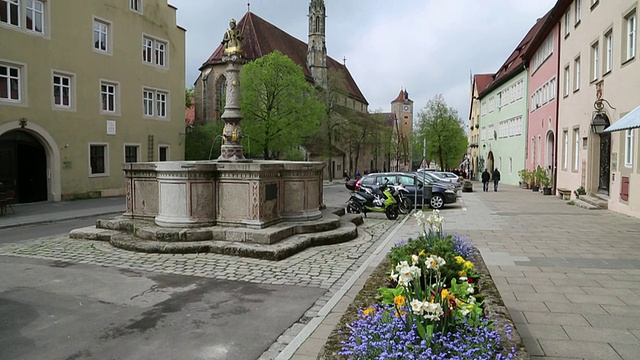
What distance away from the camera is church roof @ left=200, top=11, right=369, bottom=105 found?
50.7m

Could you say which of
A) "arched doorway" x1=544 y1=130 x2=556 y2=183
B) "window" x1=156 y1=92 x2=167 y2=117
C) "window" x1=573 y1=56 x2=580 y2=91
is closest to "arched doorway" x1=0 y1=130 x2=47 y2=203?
"window" x1=156 y1=92 x2=167 y2=117

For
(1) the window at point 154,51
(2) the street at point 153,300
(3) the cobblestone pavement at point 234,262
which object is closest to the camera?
(2) the street at point 153,300

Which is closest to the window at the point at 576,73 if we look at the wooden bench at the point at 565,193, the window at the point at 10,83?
the wooden bench at the point at 565,193

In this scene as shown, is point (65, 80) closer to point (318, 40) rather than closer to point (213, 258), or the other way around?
point (213, 258)

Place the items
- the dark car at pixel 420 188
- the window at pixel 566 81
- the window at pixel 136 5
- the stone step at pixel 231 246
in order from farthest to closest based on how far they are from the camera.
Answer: the window at pixel 136 5, the window at pixel 566 81, the dark car at pixel 420 188, the stone step at pixel 231 246

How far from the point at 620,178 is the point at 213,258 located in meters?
14.6

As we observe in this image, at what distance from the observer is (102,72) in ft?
81.8

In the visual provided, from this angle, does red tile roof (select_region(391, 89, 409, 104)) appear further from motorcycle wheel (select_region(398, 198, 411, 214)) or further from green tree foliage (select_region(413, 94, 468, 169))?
motorcycle wheel (select_region(398, 198, 411, 214))

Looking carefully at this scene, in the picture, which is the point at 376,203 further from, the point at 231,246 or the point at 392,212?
the point at 231,246

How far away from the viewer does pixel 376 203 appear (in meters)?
16.2

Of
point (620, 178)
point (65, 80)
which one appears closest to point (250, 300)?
point (620, 178)

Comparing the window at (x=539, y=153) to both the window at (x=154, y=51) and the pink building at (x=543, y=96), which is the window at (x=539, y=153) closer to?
the pink building at (x=543, y=96)

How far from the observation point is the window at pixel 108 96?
25.2 metres

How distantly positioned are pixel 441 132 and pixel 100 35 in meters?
41.7
